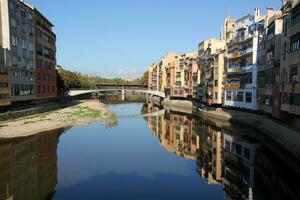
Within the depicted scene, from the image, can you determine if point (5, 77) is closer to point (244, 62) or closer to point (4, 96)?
point (4, 96)

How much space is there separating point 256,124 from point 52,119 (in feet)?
134

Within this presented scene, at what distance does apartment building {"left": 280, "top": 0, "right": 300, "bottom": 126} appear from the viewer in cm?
3838

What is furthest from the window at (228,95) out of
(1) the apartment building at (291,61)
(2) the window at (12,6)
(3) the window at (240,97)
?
(2) the window at (12,6)

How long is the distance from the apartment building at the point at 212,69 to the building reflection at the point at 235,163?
20073 mm

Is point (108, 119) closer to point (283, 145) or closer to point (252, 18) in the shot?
Result: point (252, 18)

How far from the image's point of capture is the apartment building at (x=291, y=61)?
38375 mm

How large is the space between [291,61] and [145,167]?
76.3 ft

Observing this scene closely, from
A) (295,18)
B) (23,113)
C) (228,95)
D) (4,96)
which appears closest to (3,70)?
(4,96)

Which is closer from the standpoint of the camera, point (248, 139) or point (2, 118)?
point (248, 139)

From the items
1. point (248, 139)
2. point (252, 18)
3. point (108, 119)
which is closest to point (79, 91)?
point (108, 119)

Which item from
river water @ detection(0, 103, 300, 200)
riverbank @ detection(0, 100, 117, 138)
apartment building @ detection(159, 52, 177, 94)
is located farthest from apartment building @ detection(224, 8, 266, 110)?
apartment building @ detection(159, 52, 177, 94)

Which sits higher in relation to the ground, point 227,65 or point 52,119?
point 227,65

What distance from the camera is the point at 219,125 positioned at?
65.9 metres

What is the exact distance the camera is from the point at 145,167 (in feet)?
119
